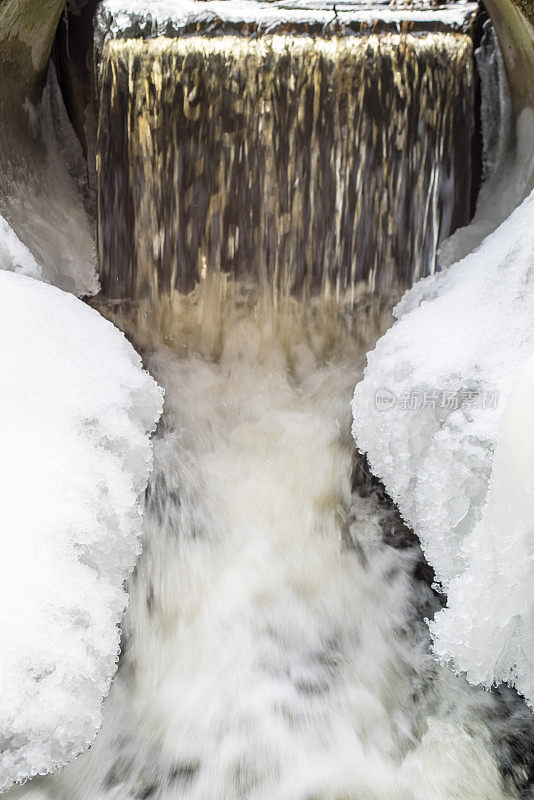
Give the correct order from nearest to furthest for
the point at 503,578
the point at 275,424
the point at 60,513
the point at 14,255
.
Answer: the point at 503,578 < the point at 60,513 < the point at 14,255 < the point at 275,424

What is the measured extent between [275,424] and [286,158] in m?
1.28

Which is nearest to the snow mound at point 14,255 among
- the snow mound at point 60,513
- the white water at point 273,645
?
the snow mound at point 60,513

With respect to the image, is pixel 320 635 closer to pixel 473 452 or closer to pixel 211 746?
pixel 211 746

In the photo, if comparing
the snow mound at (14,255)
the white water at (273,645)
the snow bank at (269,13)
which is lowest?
the white water at (273,645)

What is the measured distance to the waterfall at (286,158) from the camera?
2895mm

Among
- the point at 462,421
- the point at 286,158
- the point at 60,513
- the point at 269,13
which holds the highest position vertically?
the point at 269,13

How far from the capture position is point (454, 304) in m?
2.09

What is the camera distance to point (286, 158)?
2982 millimetres

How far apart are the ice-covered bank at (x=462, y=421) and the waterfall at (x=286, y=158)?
36.0 inches

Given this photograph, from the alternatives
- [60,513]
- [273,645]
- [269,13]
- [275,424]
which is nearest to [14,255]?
[275,424]

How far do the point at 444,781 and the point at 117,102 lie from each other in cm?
301

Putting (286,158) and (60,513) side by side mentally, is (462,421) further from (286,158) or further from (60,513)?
(286,158)

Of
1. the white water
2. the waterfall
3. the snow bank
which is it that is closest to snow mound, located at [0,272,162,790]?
the white water

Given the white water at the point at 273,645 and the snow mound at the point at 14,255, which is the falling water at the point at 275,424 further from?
the snow mound at the point at 14,255
